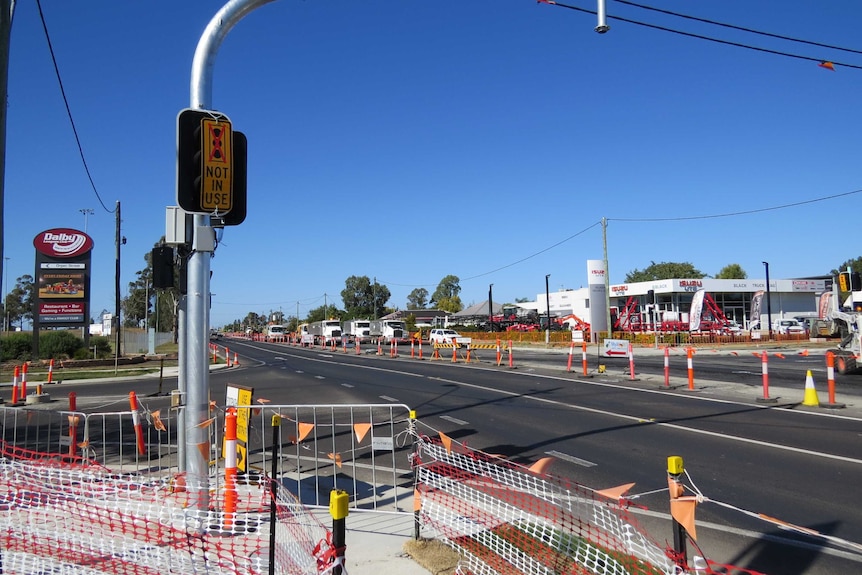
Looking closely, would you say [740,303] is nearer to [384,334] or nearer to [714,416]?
[384,334]

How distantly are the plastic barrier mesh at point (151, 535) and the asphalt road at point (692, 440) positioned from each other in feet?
11.3

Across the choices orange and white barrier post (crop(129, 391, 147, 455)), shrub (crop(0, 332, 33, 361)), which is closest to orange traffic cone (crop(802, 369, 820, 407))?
orange and white barrier post (crop(129, 391, 147, 455))

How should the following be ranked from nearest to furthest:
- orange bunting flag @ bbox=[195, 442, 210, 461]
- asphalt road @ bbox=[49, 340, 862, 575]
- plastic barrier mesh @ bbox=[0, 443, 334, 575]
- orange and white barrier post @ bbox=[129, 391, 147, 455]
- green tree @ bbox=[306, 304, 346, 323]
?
1. plastic barrier mesh @ bbox=[0, 443, 334, 575]
2. orange bunting flag @ bbox=[195, 442, 210, 461]
3. asphalt road @ bbox=[49, 340, 862, 575]
4. orange and white barrier post @ bbox=[129, 391, 147, 455]
5. green tree @ bbox=[306, 304, 346, 323]

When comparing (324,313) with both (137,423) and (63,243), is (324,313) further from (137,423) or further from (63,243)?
(137,423)

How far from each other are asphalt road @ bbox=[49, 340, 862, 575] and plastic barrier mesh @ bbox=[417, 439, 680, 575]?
930 mm

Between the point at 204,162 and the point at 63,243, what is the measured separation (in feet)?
116

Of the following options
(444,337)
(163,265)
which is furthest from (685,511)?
(444,337)

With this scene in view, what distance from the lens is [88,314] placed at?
119ft

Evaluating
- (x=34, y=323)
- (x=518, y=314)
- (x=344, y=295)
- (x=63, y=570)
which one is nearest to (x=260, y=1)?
(x=63, y=570)

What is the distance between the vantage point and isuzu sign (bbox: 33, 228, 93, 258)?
115ft

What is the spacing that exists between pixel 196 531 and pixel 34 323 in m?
34.5

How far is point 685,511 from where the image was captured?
3.29 meters

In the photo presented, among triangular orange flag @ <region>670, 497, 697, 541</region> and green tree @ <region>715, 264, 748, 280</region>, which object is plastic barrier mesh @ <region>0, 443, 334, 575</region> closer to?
triangular orange flag @ <region>670, 497, 697, 541</region>

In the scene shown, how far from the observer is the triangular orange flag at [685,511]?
327 cm
